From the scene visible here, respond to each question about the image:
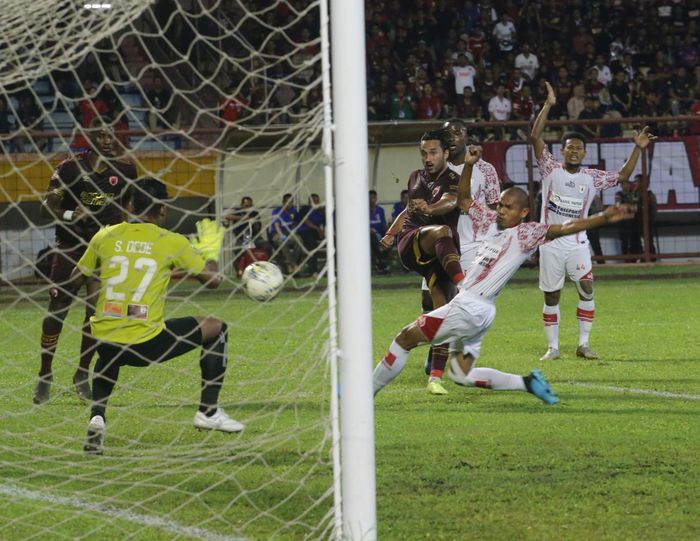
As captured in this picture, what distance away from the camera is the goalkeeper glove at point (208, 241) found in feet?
22.8

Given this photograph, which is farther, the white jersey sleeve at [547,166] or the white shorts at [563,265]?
the white jersey sleeve at [547,166]

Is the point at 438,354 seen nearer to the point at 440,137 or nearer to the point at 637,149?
the point at 440,137

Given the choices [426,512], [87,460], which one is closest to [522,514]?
[426,512]

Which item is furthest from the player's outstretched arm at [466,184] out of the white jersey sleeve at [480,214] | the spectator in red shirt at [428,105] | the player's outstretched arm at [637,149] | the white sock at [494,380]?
the spectator in red shirt at [428,105]

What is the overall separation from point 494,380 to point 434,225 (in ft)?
6.41

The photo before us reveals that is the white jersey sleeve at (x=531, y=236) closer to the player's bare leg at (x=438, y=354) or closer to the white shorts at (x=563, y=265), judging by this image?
the player's bare leg at (x=438, y=354)

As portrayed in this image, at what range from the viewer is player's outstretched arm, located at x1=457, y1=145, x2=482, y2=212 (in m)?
8.73

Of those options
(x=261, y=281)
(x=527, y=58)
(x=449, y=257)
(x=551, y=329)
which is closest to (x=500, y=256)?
(x=449, y=257)

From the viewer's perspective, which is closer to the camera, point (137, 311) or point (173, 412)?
point (137, 311)

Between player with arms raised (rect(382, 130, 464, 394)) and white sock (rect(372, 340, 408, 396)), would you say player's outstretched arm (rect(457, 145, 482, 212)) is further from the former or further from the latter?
white sock (rect(372, 340, 408, 396))

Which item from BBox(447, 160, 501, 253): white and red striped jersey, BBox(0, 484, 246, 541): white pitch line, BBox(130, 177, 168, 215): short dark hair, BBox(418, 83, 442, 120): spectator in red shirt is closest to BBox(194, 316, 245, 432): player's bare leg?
BBox(130, 177, 168, 215): short dark hair

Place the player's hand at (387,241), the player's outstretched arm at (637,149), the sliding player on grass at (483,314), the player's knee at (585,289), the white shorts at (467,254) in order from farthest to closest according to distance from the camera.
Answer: the player's knee at (585,289) < the white shorts at (467,254) < the player's outstretched arm at (637,149) < the player's hand at (387,241) < the sliding player on grass at (483,314)

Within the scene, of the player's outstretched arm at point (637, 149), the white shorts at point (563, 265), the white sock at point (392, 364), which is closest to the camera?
the white sock at point (392, 364)

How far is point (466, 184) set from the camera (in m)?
9.02
